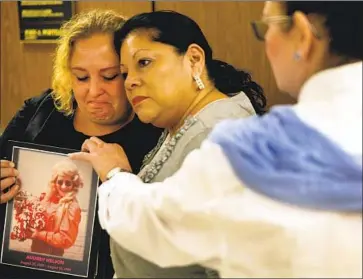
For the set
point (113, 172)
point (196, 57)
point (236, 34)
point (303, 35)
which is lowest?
point (113, 172)

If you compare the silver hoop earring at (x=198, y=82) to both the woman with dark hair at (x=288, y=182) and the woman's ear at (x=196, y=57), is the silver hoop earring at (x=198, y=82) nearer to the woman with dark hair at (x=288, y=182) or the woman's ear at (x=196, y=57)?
the woman's ear at (x=196, y=57)

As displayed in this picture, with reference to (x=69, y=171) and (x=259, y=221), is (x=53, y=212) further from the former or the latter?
(x=259, y=221)

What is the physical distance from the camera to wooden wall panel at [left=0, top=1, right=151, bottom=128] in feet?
8.59

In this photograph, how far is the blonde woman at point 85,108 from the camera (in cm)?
146

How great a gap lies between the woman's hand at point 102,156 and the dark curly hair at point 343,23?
581mm

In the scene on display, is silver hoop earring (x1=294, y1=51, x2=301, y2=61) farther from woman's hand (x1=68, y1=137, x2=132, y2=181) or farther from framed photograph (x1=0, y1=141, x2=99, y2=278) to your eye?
framed photograph (x1=0, y1=141, x2=99, y2=278)

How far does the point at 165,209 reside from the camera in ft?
2.76

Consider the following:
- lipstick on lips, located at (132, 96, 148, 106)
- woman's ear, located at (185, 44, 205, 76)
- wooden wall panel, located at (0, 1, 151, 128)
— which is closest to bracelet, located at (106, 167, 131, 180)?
lipstick on lips, located at (132, 96, 148, 106)

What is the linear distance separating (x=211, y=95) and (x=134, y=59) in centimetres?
20

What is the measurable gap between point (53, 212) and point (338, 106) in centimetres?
89

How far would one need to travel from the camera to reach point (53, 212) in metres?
1.43

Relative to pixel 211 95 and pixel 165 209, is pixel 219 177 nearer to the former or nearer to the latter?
pixel 165 209

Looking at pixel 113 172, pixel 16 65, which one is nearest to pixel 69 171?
pixel 113 172

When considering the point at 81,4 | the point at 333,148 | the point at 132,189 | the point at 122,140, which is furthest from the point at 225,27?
the point at 333,148
